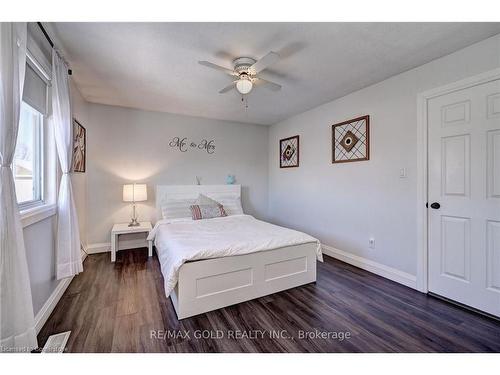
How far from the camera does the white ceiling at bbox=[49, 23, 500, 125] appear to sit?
178 cm

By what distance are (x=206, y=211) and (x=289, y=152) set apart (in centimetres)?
199

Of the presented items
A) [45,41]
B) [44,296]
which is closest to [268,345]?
[44,296]

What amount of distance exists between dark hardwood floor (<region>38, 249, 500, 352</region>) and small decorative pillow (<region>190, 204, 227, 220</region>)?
1.19 metres

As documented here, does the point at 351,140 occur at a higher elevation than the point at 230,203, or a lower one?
higher

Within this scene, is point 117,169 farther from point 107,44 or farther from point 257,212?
point 257,212

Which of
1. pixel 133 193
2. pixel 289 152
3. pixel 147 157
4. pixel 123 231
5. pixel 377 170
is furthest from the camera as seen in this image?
pixel 289 152

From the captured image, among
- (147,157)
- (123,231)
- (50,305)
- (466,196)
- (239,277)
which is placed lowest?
(50,305)

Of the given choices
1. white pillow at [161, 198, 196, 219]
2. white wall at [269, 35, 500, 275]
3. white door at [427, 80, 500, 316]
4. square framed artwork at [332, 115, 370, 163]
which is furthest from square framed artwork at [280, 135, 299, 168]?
white door at [427, 80, 500, 316]

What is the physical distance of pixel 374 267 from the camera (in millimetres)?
2850

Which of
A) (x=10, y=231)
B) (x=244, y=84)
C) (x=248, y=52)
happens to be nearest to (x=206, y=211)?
(x=244, y=84)

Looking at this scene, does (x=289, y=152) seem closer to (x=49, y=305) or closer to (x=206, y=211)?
(x=206, y=211)

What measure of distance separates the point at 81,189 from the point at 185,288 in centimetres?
252

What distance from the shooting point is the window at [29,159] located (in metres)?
1.77

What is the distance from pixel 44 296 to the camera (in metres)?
1.89
